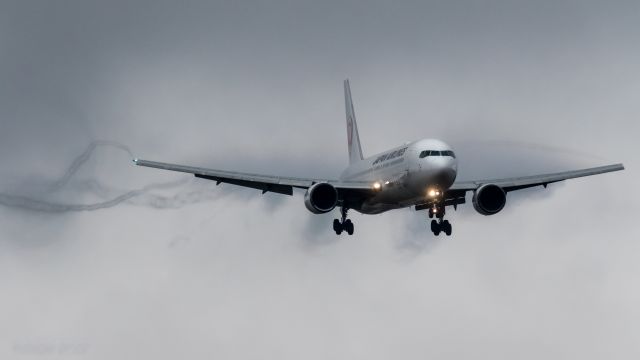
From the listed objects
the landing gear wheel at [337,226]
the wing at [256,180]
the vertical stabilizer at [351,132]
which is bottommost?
the landing gear wheel at [337,226]

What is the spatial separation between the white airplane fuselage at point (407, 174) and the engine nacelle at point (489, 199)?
4.56 meters

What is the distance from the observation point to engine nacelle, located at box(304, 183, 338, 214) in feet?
243

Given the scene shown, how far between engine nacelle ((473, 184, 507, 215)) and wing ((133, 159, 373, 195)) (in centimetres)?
764

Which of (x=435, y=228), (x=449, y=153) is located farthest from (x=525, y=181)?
(x=449, y=153)

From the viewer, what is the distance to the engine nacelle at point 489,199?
74562 mm

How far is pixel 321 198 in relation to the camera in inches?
2926

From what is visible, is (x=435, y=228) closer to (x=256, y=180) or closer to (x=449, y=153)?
(x=449, y=153)

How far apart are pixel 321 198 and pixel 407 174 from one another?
673cm

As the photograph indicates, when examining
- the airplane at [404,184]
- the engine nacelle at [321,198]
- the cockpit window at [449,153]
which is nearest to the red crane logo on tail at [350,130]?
the airplane at [404,184]

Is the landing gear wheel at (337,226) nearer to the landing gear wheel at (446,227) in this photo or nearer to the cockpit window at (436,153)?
the landing gear wheel at (446,227)

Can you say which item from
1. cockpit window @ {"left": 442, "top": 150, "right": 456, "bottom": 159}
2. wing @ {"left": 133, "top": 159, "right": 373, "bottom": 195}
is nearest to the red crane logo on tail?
wing @ {"left": 133, "top": 159, "right": 373, "bottom": 195}

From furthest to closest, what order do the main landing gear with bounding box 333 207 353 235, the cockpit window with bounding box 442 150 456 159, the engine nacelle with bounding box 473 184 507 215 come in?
the main landing gear with bounding box 333 207 353 235 → the engine nacelle with bounding box 473 184 507 215 → the cockpit window with bounding box 442 150 456 159

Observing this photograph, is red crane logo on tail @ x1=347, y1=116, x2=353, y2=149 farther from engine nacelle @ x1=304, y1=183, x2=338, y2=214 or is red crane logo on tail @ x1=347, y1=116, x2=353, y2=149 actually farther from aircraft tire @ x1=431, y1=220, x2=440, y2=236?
engine nacelle @ x1=304, y1=183, x2=338, y2=214

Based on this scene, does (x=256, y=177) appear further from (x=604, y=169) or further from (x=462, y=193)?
(x=604, y=169)
